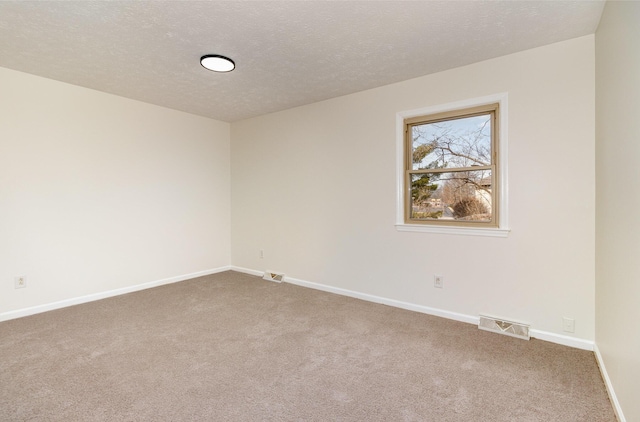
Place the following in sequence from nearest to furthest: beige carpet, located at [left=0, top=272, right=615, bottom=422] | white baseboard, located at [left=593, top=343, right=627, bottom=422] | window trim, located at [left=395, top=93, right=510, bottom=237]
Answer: white baseboard, located at [left=593, top=343, right=627, bottom=422] < beige carpet, located at [left=0, top=272, right=615, bottom=422] < window trim, located at [left=395, top=93, right=510, bottom=237]

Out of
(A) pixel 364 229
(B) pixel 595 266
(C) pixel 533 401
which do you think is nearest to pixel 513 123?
(B) pixel 595 266

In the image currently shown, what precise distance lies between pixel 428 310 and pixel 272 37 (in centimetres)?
296

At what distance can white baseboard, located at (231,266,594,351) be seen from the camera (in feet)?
8.10

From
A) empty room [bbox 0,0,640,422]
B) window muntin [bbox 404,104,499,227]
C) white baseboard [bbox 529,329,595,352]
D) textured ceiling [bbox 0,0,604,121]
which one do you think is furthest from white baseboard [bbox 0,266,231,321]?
white baseboard [bbox 529,329,595,352]

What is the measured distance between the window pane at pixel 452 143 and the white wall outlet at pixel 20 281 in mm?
4281

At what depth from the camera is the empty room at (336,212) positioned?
6.10 feet

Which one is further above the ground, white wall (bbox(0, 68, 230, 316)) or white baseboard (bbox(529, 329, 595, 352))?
white wall (bbox(0, 68, 230, 316))

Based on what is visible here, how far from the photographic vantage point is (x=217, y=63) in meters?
2.79

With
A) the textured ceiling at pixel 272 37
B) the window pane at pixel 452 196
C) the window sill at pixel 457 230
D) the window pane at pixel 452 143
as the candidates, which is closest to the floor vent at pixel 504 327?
the window sill at pixel 457 230

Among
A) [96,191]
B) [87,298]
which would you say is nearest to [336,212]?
[96,191]

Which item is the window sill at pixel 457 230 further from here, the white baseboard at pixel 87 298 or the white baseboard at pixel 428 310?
the white baseboard at pixel 87 298

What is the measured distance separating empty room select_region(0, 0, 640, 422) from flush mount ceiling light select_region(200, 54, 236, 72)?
0.02 m

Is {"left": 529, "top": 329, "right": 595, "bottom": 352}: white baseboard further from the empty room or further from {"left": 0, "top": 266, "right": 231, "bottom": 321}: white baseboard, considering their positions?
{"left": 0, "top": 266, "right": 231, "bottom": 321}: white baseboard

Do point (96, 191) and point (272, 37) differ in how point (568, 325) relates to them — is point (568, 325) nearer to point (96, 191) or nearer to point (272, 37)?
point (272, 37)
